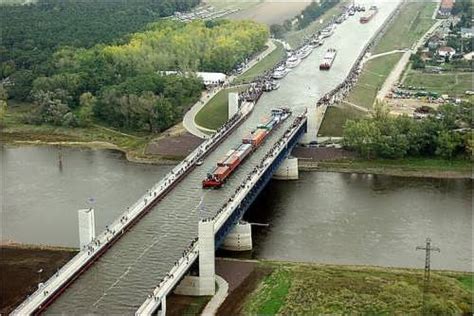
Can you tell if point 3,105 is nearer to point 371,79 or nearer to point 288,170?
point 288,170

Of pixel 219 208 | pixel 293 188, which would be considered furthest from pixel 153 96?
pixel 219 208

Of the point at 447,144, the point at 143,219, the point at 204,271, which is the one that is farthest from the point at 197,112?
the point at 204,271

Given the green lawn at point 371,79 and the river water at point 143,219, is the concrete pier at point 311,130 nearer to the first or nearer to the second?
the river water at point 143,219

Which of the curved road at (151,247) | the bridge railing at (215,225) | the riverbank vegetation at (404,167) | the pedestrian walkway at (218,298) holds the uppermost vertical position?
the bridge railing at (215,225)

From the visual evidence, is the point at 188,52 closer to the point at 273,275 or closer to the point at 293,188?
the point at 293,188

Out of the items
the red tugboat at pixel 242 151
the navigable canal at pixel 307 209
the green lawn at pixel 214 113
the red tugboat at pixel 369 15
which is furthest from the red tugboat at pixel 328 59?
the navigable canal at pixel 307 209

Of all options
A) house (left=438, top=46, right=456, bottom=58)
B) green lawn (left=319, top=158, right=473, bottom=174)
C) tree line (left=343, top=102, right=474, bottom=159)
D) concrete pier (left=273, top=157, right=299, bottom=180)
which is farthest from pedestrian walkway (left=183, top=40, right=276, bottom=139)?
house (left=438, top=46, right=456, bottom=58)

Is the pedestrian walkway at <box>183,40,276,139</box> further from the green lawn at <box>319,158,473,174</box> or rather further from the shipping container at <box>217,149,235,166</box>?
the shipping container at <box>217,149,235,166</box>

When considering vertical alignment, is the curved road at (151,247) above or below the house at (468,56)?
below
